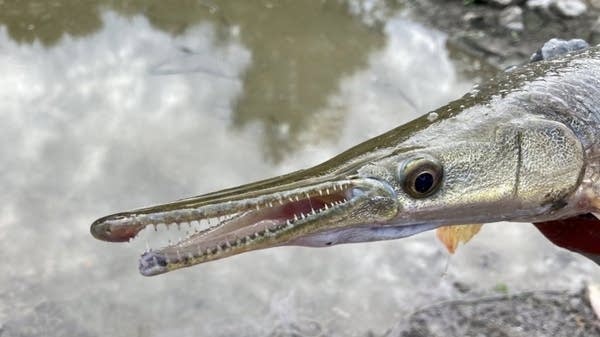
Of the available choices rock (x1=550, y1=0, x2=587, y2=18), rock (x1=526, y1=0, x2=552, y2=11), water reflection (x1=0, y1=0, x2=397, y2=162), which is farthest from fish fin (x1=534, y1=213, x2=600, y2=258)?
rock (x1=526, y1=0, x2=552, y2=11)

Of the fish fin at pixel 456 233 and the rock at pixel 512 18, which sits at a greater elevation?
the rock at pixel 512 18

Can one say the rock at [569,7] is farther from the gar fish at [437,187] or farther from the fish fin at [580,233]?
the fish fin at [580,233]

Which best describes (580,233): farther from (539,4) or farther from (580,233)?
(539,4)

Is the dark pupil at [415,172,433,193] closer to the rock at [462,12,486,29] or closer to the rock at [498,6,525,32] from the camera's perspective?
the rock at [498,6,525,32]

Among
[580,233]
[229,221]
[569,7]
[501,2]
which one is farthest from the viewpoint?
[501,2]

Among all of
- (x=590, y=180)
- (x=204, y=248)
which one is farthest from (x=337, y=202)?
(x=590, y=180)

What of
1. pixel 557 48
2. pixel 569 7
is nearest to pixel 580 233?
pixel 557 48

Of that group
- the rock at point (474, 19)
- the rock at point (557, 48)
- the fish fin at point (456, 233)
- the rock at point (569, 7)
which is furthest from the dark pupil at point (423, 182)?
the rock at point (474, 19)
